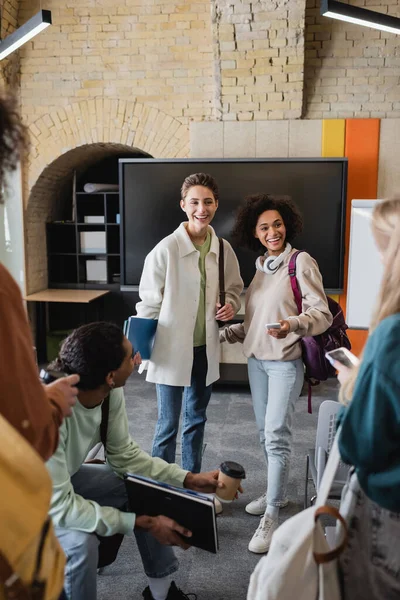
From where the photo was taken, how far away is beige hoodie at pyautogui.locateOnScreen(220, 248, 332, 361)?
8.93 feet

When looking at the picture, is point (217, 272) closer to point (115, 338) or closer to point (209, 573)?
point (115, 338)

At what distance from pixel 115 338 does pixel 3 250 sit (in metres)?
5.04

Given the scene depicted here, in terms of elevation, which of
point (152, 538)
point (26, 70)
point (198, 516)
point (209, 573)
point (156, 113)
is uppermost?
point (26, 70)

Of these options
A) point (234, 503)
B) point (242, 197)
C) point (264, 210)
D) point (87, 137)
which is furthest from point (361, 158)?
point (234, 503)

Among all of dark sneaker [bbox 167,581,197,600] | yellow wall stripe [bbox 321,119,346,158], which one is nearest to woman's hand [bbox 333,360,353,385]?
dark sneaker [bbox 167,581,197,600]

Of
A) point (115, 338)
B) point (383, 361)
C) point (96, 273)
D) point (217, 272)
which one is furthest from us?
point (96, 273)

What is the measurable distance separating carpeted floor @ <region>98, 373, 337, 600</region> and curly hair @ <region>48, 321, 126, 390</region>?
1.17m

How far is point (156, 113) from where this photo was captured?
6156 millimetres

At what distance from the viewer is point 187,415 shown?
316 centimetres

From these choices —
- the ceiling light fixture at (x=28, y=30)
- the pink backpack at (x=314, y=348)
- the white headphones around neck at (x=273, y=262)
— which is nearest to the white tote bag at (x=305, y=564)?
the pink backpack at (x=314, y=348)

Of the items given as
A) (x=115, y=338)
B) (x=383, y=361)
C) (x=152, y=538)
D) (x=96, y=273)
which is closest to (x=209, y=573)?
(x=152, y=538)

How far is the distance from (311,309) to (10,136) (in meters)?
1.81

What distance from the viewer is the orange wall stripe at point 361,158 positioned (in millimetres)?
5816

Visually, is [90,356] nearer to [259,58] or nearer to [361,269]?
[361,269]
